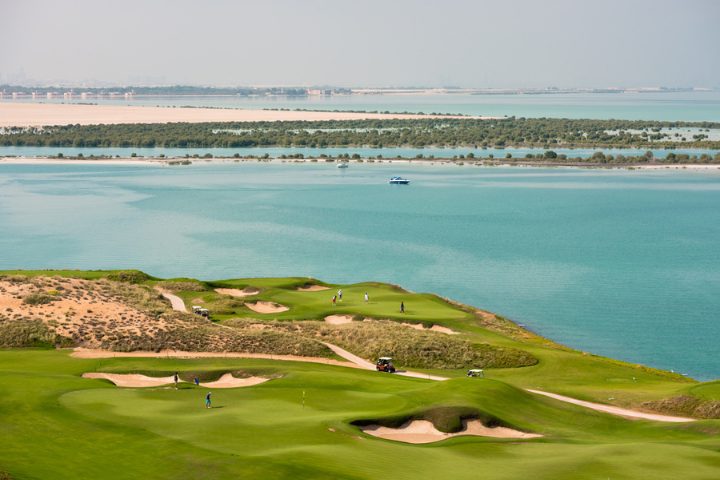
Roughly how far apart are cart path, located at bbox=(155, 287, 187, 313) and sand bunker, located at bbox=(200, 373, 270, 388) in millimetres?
15074

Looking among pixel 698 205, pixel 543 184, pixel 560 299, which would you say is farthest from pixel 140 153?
pixel 560 299

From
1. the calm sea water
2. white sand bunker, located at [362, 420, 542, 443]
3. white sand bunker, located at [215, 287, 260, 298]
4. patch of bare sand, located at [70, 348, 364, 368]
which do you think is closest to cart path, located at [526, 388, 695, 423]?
white sand bunker, located at [362, 420, 542, 443]

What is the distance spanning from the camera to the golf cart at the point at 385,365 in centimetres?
4481

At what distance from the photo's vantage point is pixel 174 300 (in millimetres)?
59375

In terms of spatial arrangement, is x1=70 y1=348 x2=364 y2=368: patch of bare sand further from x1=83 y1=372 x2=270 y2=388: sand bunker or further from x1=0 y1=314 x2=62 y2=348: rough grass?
x1=83 y1=372 x2=270 y2=388: sand bunker

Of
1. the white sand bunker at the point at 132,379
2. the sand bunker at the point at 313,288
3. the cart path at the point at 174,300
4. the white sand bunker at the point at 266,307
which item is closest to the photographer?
the white sand bunker at the point at 132,379

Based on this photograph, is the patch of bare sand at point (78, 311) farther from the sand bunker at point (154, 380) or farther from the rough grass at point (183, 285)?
the sand bunker at point (154, 380)

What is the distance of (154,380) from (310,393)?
25.2 feet

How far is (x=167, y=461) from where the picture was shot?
27.6 meters

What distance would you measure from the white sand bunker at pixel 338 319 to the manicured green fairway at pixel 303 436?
43.3ft

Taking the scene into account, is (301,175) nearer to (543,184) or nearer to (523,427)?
(543,184)

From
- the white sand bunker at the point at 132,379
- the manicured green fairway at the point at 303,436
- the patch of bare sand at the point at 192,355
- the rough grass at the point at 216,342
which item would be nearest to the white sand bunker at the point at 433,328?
the rough grass at the point at 216,342

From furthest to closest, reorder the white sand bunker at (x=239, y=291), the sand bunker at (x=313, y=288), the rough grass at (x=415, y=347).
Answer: the sand bunker at (x=313, y=288), the white sand bunker at (x=239, y=291), the rough grass at (x=415, y=347)

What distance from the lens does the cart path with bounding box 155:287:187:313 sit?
5731cm
